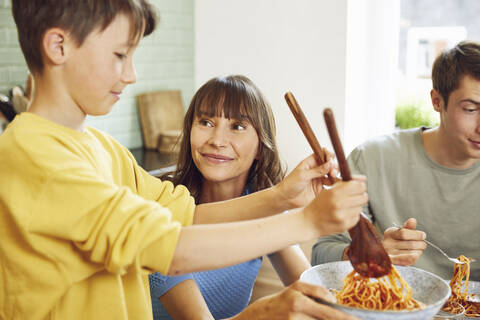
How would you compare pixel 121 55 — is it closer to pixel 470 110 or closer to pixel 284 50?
pixel 470 110

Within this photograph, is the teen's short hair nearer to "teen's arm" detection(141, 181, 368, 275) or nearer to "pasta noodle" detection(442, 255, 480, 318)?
"pasta noodle" detection(442, 255, 480, 318)

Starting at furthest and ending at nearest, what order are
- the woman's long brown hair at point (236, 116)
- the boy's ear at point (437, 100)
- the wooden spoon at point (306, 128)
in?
the boy's ear at point (437, 100), the woman's long brown hair at point (236, 116), the wooden spoon at point (306, 128)

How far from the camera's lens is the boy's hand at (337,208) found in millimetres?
929

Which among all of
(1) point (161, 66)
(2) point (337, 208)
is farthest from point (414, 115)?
(2) point (337, 208)

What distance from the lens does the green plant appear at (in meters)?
2.75

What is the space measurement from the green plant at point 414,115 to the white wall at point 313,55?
18 centimetres

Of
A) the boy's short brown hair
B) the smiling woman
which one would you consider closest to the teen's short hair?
the smiling woman

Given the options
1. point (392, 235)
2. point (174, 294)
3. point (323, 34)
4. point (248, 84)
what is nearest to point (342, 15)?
point (323, 34)

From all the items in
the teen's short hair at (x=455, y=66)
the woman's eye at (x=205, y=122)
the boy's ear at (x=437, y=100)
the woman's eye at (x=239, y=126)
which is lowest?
the woman's eye at (x=239, y=126)

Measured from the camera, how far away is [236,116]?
5.50 ft

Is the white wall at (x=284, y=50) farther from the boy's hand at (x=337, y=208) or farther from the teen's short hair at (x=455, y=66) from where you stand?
the boy's hand at (x=337, y=208)

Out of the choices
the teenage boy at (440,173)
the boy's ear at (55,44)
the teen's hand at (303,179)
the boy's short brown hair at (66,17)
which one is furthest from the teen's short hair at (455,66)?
the boy's ear at (55,44)

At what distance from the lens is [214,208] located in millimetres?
1271

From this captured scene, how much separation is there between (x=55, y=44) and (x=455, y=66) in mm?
1234
